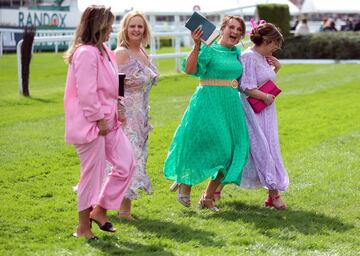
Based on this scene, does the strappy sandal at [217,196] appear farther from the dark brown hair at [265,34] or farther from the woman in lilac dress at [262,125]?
the dark brown hair at [265,34]

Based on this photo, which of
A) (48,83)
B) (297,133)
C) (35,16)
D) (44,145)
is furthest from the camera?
(35,16)

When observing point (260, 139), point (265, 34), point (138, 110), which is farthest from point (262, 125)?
point (138, 110)

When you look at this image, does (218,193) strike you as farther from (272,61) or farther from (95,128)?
(95,128)

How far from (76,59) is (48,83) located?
47.2 feet

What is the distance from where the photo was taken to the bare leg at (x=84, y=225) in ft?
21.9

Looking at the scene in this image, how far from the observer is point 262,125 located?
819 cm

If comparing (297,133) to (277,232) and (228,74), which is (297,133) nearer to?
(228,74)

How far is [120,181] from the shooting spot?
6.82 metres

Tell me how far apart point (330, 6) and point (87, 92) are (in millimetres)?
46554

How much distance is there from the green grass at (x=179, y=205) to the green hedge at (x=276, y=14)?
16003 millimetres

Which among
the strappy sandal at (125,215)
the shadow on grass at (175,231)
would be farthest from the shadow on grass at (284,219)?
the strappy sandal at (125,215)

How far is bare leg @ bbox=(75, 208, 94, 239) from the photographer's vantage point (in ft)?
21.9

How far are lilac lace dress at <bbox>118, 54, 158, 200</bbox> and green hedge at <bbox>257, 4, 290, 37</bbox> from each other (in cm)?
2378

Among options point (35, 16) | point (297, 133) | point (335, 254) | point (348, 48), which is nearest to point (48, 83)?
point (297, 133)
